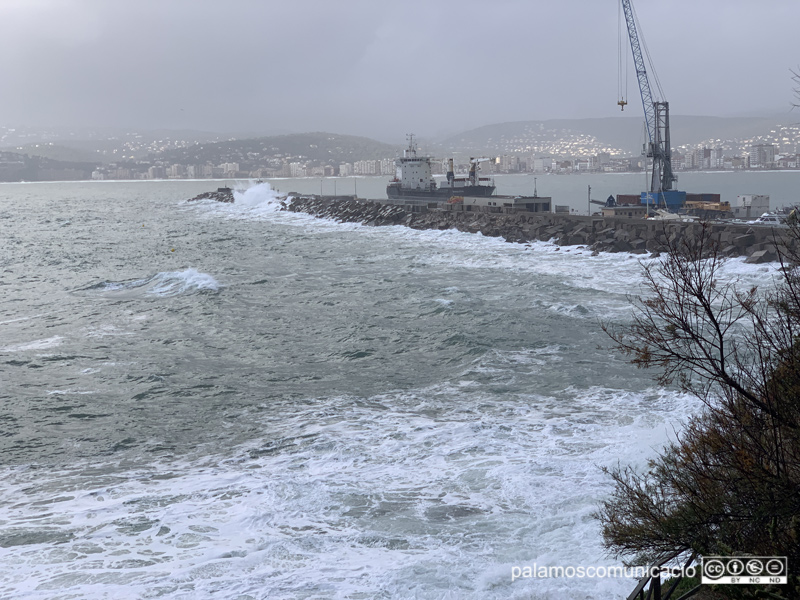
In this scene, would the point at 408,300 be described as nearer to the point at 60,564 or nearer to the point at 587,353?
the point at 587,353

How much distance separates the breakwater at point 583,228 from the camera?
1148 inches

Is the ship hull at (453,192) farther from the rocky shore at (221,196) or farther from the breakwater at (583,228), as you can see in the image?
the rocky shore at (221,196)

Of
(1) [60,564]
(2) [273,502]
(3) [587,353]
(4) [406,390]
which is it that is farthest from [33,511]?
(3) [587,353]

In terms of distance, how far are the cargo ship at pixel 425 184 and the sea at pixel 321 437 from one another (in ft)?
134

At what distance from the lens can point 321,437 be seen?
36.7 ft

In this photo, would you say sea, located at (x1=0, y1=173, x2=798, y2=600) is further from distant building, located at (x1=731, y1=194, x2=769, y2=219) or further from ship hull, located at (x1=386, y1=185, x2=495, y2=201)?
ship hull, located at (x1=386, y1=185, x2=495, y2=201)

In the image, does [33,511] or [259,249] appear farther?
[259,249]

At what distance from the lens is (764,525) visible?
509 cm

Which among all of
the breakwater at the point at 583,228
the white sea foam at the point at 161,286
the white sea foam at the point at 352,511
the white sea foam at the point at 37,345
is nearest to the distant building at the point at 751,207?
the breakwater at the point at 583,228

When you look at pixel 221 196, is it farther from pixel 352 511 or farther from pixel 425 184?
pixel 352 511

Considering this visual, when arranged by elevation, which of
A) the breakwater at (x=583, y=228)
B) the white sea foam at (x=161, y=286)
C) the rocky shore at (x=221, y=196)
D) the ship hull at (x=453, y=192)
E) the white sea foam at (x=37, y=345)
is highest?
the rocky shore at (x=221, y=196)

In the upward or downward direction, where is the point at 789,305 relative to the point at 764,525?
upward

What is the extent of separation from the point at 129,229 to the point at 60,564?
56483 millimetres

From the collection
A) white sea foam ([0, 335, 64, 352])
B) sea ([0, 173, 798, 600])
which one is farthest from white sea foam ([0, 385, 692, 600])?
white sea foam ([0, 335, 64, 352])
